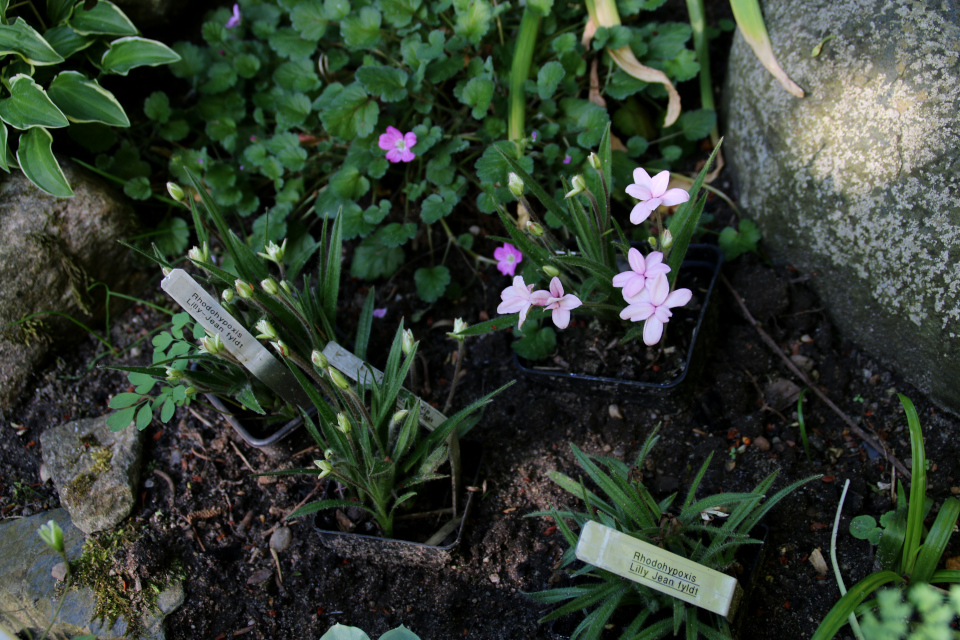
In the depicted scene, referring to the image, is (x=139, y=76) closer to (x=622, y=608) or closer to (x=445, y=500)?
(x=445, y=500)

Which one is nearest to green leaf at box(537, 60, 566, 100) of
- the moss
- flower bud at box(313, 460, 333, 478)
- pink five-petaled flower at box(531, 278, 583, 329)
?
pink five-petaled flower at box(531, 278, 583, 329)

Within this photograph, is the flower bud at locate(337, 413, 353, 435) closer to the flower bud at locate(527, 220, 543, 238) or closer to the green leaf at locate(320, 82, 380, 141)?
the flower bud at locate(527, 220, 543, 238)

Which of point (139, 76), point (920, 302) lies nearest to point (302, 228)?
point (139, 76)

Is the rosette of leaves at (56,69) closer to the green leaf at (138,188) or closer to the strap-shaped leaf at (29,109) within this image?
the strap-shaped leaf at (29,109)

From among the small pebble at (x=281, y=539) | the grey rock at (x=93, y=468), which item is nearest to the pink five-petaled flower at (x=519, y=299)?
the small pebble at (x=281, y=539)

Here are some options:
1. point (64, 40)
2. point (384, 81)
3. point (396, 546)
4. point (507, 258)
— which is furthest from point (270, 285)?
point (64, 40)

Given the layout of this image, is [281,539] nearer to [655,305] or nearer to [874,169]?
[655,305]
